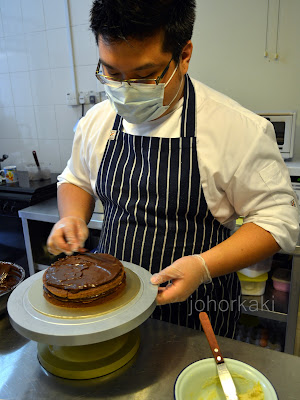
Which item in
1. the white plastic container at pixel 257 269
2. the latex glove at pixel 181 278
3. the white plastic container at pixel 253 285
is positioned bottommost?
the white plastic container at pixel 253 285

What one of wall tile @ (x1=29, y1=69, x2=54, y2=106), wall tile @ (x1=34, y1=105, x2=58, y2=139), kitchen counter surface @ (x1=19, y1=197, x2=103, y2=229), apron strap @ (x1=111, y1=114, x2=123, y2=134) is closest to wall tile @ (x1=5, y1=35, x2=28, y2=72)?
wall tile @ (x1=29, y1=69, x2=54, y2=106)

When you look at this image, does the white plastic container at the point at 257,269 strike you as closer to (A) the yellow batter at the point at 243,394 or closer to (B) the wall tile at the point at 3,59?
(A) the yellow batter at the point at 243,394

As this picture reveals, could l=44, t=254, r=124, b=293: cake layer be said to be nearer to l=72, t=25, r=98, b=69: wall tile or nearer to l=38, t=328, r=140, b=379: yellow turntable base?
l=38, t=328, r=140, b=379: yellow turntable base

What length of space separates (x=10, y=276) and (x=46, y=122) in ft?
7.28

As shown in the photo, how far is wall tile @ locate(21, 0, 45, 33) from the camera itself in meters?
2.87

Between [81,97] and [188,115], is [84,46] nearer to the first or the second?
[81,97]

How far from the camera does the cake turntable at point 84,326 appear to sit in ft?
2.30

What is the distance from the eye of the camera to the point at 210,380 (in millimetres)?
748

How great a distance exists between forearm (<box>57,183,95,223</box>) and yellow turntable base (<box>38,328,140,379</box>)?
1.87 ft

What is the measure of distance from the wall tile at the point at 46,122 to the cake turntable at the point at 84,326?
8.15 ft

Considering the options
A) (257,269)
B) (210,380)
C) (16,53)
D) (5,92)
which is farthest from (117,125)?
(5,92)

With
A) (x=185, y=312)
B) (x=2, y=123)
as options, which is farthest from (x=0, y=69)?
(x=185, y=312)

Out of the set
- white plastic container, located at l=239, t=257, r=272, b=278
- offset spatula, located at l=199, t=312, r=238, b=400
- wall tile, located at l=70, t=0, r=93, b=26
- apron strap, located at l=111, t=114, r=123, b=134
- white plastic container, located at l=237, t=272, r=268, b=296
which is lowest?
white plastic container, located at l=237, t=272, r=268, b=296

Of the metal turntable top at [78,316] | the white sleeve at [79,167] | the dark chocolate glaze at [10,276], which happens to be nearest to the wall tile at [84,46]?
the white sleeve at [79,167]
